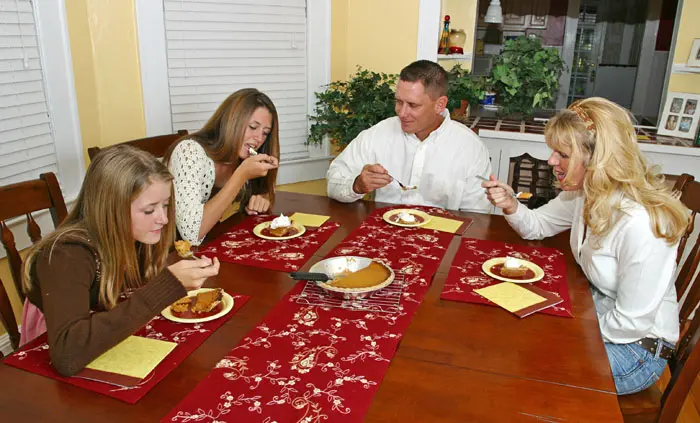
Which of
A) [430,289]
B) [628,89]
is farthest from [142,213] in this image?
[628,89]

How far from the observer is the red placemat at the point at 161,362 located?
1.03m

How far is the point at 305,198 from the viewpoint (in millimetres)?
2293

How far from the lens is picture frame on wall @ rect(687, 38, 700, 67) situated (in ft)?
10.5

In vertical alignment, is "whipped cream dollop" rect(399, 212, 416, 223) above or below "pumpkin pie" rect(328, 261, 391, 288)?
above

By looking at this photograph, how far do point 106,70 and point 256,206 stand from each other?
116cm

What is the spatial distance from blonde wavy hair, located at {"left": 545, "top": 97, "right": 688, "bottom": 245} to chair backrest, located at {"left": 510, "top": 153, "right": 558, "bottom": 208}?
174cm

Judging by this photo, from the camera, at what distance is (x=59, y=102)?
7.75 ft

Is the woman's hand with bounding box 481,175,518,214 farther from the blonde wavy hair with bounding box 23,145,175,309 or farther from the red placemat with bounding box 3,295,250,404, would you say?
the blonde wavy hair with bounding box 23,145,175,309

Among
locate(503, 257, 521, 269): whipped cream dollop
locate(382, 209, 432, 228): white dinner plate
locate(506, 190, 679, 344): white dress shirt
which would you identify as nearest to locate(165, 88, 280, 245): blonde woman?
locate(382, 209, 432, 228): white dinner plate

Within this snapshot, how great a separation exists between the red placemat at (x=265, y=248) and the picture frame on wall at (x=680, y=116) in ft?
7.88

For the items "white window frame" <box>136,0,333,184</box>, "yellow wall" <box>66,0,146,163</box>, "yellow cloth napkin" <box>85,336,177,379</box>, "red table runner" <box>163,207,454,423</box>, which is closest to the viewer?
"red table runner" <box>163,207,454,423</box>

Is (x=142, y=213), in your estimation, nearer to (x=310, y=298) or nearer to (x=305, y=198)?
(x=310, y=298)

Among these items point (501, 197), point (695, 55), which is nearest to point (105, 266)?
point (501, 197)

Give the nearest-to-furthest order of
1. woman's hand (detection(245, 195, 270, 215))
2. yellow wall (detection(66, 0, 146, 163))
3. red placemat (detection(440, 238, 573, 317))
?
red placemat (detection(440, 238, 573, 317)) → woman's hand (detection(245, 195, 270, 215)) → yellow wall (detection(66, 0, 146, 163))
